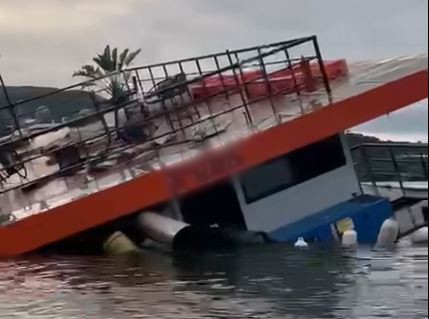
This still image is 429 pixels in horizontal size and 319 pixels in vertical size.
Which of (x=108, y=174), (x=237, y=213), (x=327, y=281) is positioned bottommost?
(x=327, y=281)

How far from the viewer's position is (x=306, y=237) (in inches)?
284

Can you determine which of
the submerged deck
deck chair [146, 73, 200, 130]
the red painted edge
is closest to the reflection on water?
the red painted edge

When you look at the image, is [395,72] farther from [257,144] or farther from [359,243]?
[257,144]

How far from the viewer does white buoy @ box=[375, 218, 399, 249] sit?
494cm

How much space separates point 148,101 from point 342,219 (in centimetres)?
172

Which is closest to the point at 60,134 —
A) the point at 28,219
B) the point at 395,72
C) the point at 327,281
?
the point at 28,219

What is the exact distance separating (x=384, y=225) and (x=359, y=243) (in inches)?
9.2

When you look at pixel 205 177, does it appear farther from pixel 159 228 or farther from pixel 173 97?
pixel 173 97

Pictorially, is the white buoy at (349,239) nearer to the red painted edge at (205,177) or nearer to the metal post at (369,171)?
the metal post at (369,171)

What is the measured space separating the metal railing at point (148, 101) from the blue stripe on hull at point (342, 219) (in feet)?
3.13

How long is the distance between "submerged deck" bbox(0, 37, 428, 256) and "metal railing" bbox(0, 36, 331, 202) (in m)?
0.04

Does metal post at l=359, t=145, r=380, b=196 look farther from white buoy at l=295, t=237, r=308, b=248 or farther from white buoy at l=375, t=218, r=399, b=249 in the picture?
white buoy at l=295, t=237, r=308, b=248

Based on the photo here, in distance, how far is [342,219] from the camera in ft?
20.9

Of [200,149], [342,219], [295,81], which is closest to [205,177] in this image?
[200,149]
